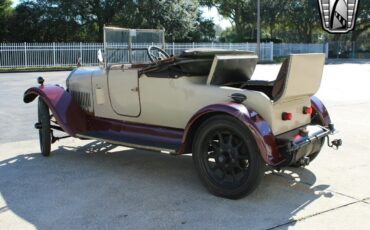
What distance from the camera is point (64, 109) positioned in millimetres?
6375

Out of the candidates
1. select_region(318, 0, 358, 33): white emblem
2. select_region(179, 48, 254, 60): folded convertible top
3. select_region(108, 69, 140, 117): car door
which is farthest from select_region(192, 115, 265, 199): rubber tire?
select_region(318, 0, 358, 33): white emblem

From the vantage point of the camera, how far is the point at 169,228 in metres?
3.98

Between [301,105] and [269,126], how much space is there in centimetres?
83

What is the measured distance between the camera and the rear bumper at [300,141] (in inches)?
182

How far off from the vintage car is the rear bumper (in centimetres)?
1

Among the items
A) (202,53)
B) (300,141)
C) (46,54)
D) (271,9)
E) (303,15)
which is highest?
(271,9)

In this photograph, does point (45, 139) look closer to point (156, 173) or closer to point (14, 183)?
point (14, 183)

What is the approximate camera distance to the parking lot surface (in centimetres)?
414

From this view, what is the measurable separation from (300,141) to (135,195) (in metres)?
1.76

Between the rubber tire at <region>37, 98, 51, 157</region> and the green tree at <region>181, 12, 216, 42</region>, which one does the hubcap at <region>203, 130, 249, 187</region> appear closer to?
the rubber tire at <region>37, 98, 51, 157</region>

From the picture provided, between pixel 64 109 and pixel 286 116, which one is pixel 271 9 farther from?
pixel 286 116

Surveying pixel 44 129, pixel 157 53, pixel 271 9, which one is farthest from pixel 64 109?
pixel 271 9

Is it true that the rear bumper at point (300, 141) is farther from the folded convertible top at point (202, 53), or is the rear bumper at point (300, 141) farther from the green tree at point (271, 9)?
the green tree at point (271, 9)

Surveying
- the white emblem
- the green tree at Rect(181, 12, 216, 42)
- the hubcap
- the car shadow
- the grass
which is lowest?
the car shadow
